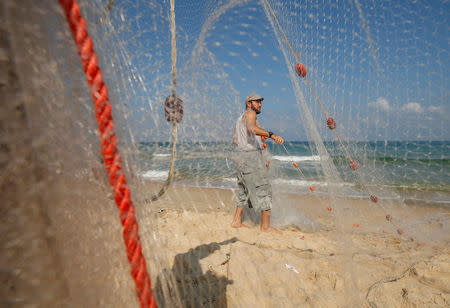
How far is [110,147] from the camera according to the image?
659 millimetres

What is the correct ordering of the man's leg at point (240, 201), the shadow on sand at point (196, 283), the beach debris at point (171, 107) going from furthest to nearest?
1. the man's leg at point (240, 201)
2. the shadow on sand at point (196, 283)
3. the beach debris at point (171, 107)

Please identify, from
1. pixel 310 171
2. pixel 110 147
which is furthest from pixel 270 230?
pixel 310 171

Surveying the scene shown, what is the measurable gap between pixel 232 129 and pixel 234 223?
154 cm

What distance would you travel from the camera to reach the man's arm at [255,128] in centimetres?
329

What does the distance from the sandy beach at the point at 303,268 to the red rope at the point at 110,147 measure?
17 centimetres

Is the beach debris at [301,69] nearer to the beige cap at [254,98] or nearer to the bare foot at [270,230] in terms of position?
the beige cap at [254,98]

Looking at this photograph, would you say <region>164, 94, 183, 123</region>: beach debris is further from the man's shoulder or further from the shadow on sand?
the man's shoulder

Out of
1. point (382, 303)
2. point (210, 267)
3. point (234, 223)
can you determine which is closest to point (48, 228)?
point (210, 267)

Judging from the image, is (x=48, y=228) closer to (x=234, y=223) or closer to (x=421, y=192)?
(x=234, y=223)

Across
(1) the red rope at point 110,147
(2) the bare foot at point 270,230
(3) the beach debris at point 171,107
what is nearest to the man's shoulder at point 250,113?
(2) the bare foot at point 270,230

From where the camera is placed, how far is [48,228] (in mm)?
609

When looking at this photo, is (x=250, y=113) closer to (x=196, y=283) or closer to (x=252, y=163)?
(x=252, y=163)

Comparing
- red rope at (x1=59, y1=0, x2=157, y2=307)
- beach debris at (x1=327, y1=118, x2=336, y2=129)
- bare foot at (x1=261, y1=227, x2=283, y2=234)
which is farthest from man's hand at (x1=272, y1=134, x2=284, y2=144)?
red rope at (x1=59, y1=0, x2=157, y2=307)

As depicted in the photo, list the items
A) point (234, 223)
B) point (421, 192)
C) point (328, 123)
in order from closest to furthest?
point (328, 123), point (234, 223), point (421, 192)
